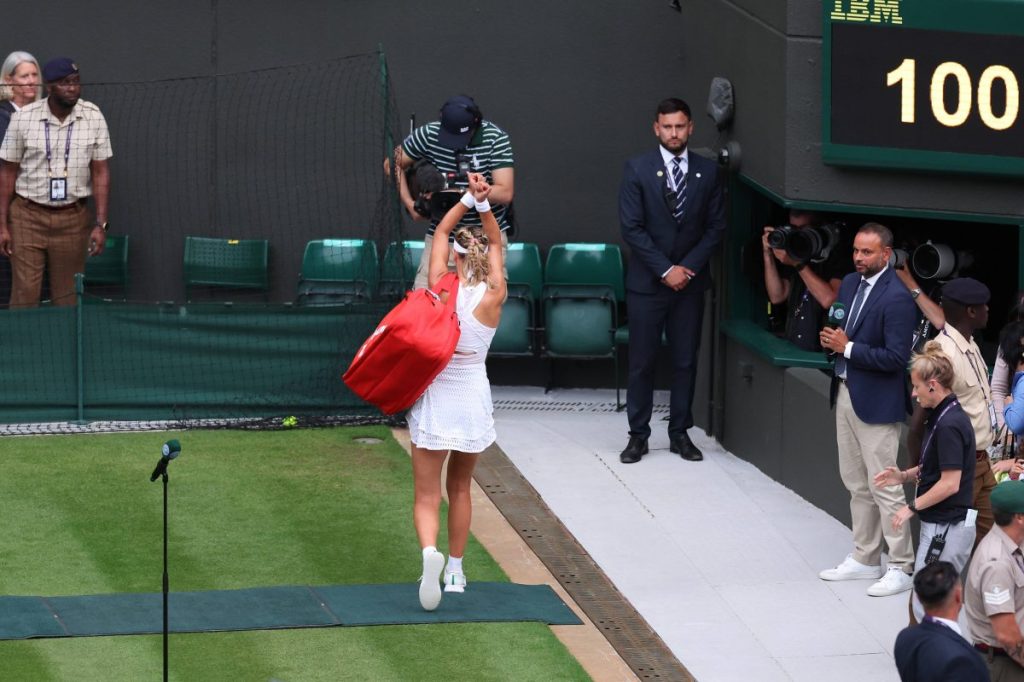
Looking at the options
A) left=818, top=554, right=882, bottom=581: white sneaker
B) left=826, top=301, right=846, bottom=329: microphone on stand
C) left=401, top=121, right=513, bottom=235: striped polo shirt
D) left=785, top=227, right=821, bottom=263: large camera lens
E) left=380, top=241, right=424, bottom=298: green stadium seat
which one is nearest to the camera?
left=826, top=301, right=846, bottom=329: microphone on stand

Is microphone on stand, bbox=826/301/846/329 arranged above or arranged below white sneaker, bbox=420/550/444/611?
above

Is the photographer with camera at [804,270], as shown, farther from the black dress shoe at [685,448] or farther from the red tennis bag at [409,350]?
the red tennis bag at [409,350]

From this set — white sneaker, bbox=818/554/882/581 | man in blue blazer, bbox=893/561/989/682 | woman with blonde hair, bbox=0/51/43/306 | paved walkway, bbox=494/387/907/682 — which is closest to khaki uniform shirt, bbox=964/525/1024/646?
man in blue blazer, bbox=893/561/989/682

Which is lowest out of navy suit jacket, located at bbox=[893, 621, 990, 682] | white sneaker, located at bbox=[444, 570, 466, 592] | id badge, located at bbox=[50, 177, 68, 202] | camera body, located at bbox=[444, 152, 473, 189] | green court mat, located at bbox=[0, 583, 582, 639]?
green court mat, located at bbox=[0, 583, 582, 639]

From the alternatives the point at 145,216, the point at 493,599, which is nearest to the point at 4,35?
the point at 145,216

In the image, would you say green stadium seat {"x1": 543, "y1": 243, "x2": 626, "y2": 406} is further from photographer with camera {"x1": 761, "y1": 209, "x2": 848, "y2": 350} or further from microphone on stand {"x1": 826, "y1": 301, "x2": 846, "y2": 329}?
microphone on stand {"x1": 826, "y1": 301, "x2": 846, "y2": 329}

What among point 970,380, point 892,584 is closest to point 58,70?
point 892,584

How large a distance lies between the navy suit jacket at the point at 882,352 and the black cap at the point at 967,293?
0.79m

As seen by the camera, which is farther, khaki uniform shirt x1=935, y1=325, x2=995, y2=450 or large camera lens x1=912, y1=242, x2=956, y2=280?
large camera lens x1=912, y1=242, x2=956, y2=280

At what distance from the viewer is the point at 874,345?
1057cm

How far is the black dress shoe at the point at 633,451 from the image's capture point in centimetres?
1292

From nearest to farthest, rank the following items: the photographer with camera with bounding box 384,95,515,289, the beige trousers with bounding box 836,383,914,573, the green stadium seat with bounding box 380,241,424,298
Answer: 1. the beige trousers with bounding box 836,383,914,573
2. the photographer with camera with bounding box 384,95,515,289
3. the green stadium seat with bounding box 380,241,424,298

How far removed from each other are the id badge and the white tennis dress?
529 centimetres

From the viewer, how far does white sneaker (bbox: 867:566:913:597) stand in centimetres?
1051
